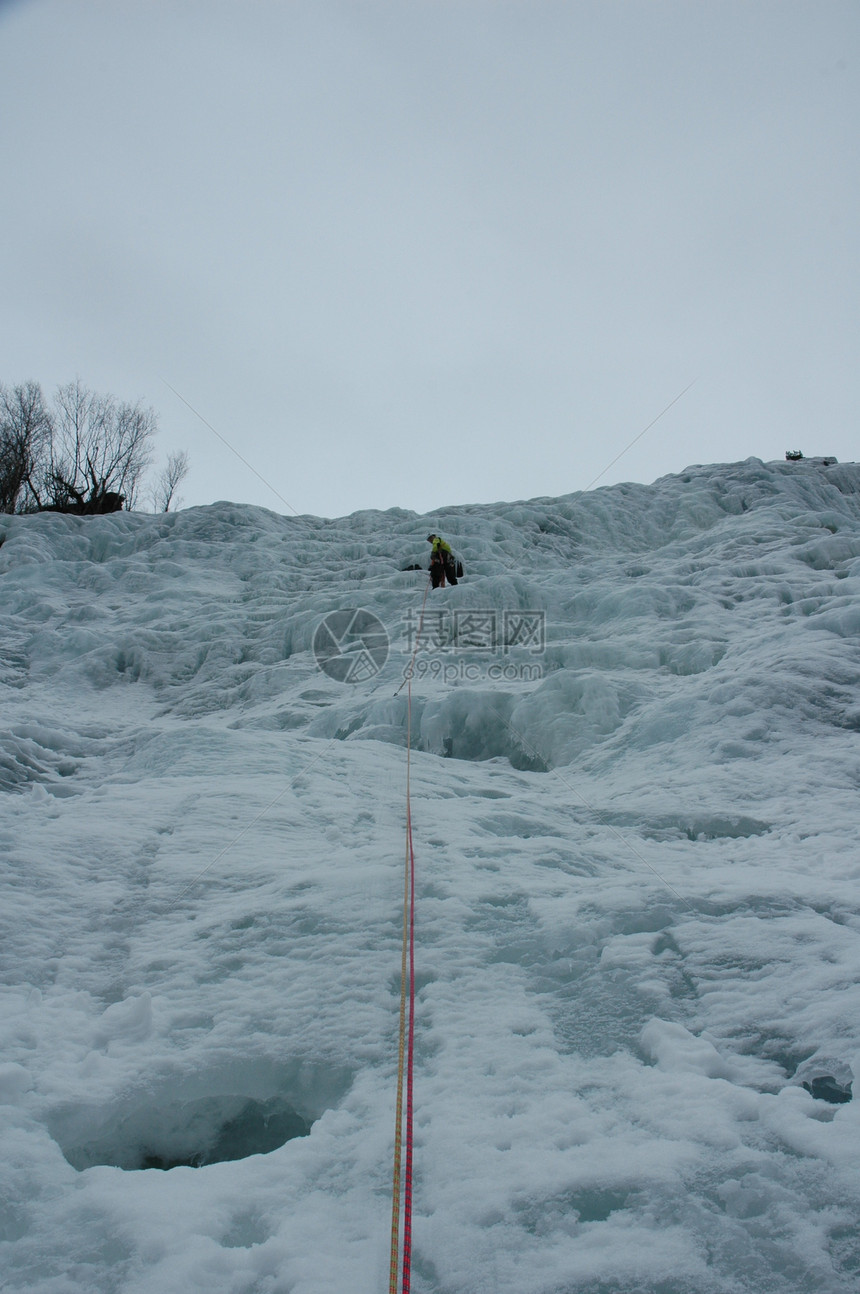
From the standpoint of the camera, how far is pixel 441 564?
34.0 ft

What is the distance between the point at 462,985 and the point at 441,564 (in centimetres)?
826

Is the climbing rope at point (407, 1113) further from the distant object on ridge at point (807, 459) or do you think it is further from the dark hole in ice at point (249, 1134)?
the distant object on ridge at point (807, 459)

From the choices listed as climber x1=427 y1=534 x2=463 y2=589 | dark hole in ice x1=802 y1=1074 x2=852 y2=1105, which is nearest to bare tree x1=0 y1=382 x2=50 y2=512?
climber x1=427 y1=534 x2=463 y2=589

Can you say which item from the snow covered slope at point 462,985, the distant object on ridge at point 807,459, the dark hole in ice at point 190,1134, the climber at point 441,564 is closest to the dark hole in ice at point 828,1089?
the snow covered slope at point 462,985

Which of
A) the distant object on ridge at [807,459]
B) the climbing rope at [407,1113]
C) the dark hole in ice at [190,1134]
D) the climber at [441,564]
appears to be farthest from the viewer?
the distant object on ridge at [807,459]

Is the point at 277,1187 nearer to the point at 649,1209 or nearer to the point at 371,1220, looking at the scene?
the point at 371,1220

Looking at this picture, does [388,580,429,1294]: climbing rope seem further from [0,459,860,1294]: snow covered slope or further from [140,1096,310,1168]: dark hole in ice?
[140,1096,310,1168]: dark hole in ice

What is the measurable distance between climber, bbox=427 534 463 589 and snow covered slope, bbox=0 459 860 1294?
3.66 metres

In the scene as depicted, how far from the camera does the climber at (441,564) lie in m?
10.3

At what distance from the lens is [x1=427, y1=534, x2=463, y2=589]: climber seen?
33.8 ft

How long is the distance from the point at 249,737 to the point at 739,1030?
451 cm

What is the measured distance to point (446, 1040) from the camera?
2234 millimetres

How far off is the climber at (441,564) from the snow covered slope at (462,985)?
366 centimetres

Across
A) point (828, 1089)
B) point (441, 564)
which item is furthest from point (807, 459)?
point (828, 1089)
